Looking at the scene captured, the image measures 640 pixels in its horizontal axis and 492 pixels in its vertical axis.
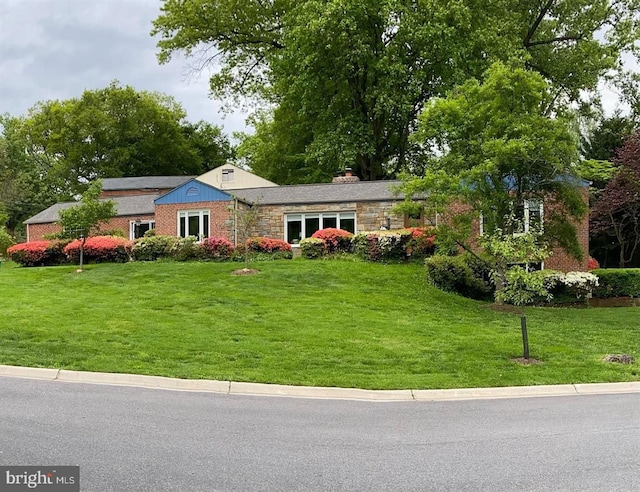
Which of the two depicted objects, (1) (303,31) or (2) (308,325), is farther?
(1) (303,31)

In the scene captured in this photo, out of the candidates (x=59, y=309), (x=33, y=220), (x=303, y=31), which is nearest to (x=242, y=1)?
(x=303, y=31)

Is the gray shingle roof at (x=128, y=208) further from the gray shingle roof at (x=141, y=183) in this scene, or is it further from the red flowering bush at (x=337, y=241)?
the gray shingle roof at (x=141, y=183)

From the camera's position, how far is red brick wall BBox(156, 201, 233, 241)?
27547 mm

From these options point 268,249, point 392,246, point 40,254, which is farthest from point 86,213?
point 392,246

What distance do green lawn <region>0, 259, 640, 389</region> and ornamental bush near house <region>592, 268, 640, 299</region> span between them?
11.1 ft

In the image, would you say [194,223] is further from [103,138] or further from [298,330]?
[103,138]

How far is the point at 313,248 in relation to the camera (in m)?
24.5

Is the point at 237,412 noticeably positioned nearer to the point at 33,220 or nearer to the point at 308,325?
the point at 308,325

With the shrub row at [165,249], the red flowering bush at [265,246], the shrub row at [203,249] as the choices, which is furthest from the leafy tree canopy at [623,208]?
the shrub row at [165,249]

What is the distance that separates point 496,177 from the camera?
18359mm

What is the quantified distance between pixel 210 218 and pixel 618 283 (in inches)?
720

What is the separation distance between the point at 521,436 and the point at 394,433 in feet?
4.80

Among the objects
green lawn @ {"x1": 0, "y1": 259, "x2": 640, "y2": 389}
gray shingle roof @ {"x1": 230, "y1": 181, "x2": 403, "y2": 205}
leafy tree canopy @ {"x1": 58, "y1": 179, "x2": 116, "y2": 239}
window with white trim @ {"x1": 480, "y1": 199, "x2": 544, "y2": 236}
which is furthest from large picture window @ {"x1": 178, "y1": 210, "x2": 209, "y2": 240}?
window with white trim @ {"x1": 480, "y1": 199, "x2": 544, "y2": 236}

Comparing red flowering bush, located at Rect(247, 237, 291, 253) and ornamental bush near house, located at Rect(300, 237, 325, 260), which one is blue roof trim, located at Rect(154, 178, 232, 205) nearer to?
red flowering bush, located at Rect(247, 237, 291, 253)
